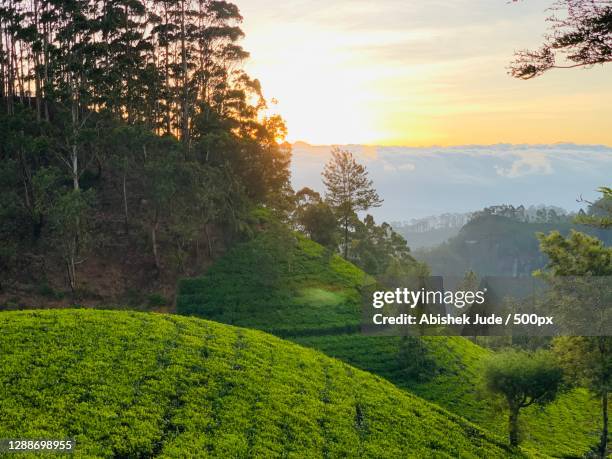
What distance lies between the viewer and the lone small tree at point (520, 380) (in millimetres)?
28984

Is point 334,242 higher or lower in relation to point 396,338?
higher

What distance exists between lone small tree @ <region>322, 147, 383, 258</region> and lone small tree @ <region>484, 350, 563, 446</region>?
55.3 m

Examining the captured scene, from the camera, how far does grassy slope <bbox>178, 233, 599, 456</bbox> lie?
39.2 meters

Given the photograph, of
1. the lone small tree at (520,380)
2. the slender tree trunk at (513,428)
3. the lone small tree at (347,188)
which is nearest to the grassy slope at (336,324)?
the slender tree trunk at (513,428)

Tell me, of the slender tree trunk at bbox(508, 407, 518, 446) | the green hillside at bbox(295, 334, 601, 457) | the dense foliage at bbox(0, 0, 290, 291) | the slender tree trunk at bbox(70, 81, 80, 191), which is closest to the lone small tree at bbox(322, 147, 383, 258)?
the dense foliage at bbox(0, 0, 290, 291)

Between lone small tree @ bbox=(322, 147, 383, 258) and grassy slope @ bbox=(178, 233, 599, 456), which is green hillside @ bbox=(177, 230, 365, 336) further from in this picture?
lone small tree @ bbox=(322, 147, 383, 258)

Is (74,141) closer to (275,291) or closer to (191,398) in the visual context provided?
(275,291)

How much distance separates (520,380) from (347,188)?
194ft

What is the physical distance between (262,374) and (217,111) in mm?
53169

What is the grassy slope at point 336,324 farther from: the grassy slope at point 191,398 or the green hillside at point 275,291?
the grassy slope at point 191,398

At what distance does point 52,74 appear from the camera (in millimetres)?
59875

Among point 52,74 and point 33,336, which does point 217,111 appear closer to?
point 52,74

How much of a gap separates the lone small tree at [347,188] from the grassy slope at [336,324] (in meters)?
21.5

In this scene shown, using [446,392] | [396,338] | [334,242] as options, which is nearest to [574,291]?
[446,392]
